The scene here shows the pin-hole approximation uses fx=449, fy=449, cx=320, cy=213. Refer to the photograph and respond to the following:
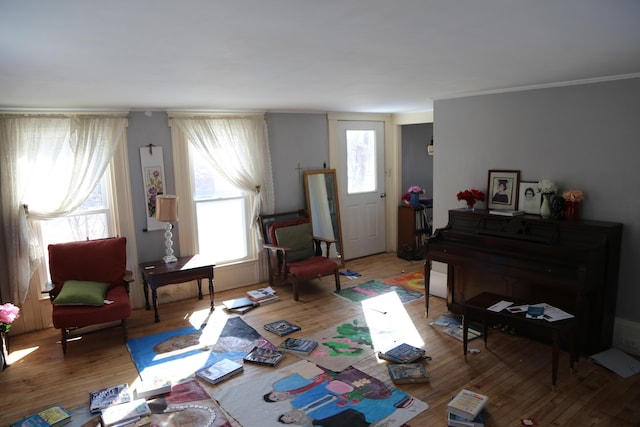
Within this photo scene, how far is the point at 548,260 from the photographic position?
3.81m

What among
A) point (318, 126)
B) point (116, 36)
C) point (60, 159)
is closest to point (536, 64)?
point (116, 36)

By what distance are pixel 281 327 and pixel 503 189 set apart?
8.79ft

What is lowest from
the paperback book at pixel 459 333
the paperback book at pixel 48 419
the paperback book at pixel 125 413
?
the paperback book at pixel 48 419

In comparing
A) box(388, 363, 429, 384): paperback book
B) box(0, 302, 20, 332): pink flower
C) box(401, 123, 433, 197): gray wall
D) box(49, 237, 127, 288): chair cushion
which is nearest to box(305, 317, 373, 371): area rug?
box(388, 363, 429, 384): paperback book

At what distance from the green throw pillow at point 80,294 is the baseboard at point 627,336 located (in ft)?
15.3

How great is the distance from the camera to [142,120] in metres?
5.15

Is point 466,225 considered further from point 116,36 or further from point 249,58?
point 116,36

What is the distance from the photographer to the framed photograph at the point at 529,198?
14.2 feet

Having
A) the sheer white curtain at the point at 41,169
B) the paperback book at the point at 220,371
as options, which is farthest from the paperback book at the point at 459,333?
the sheer white curtain at the point at 41,169

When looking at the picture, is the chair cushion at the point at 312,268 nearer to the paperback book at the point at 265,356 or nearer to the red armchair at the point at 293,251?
the red armchair at the point at 293,251

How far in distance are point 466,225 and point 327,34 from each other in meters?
3.09

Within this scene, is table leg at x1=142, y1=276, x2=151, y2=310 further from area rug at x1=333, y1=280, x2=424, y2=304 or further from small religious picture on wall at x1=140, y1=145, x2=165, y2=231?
area rug at x1=333, y1=280, x2=424, y2=304

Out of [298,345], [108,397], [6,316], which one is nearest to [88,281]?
[6,316]

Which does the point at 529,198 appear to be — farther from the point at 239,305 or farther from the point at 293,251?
the point at 239,305
